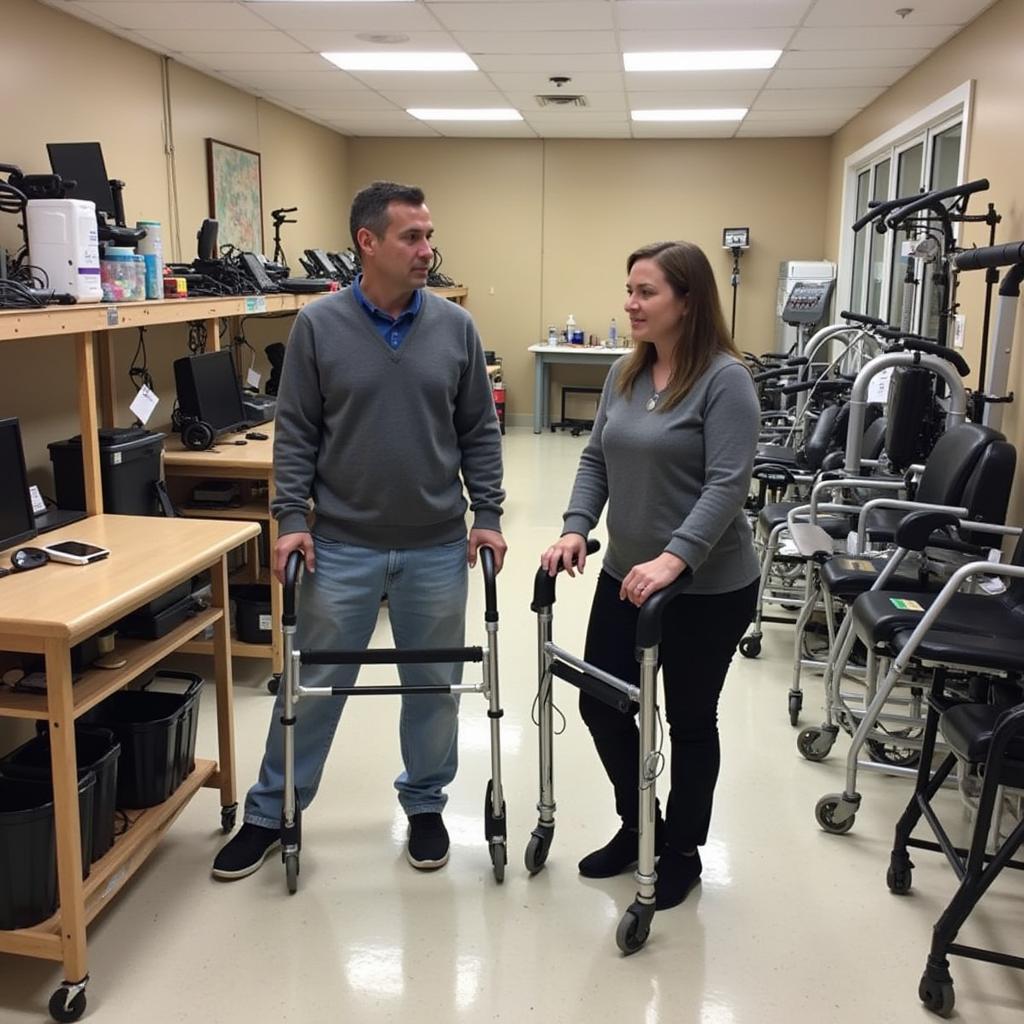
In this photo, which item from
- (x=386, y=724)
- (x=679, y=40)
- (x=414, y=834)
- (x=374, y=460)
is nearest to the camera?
(x=374, y=460)

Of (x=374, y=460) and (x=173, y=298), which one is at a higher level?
(x=173, y=298)

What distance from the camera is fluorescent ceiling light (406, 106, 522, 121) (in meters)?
7.95

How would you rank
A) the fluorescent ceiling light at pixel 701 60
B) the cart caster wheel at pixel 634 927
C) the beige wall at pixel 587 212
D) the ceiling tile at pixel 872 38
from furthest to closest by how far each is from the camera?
1. the beige wall at pixel 587 212
2. the fluorescent ceiling light at pixel 701 60
3. the ceiling tile at pixel 872 38
4. the cart caster wheel at pixel 634 927

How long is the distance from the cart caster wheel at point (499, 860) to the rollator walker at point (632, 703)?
0.07 meters

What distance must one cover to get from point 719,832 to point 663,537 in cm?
105

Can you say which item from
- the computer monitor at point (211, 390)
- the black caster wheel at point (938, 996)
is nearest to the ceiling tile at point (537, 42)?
the computer monitor at point (211, 390)

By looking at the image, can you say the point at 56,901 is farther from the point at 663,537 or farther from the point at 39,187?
the point at 39,187

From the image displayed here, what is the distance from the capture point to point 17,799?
2.32 metres

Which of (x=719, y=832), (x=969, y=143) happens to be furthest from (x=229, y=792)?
(x=969, y=143)

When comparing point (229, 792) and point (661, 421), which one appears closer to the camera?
point (661, 421)

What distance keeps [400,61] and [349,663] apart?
16.4 feet

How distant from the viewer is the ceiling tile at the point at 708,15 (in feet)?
15.6

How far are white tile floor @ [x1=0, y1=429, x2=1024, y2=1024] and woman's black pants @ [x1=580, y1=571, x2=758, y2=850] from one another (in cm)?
27

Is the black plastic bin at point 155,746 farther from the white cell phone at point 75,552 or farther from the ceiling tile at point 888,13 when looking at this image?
the ceiling tile at point 888,13
